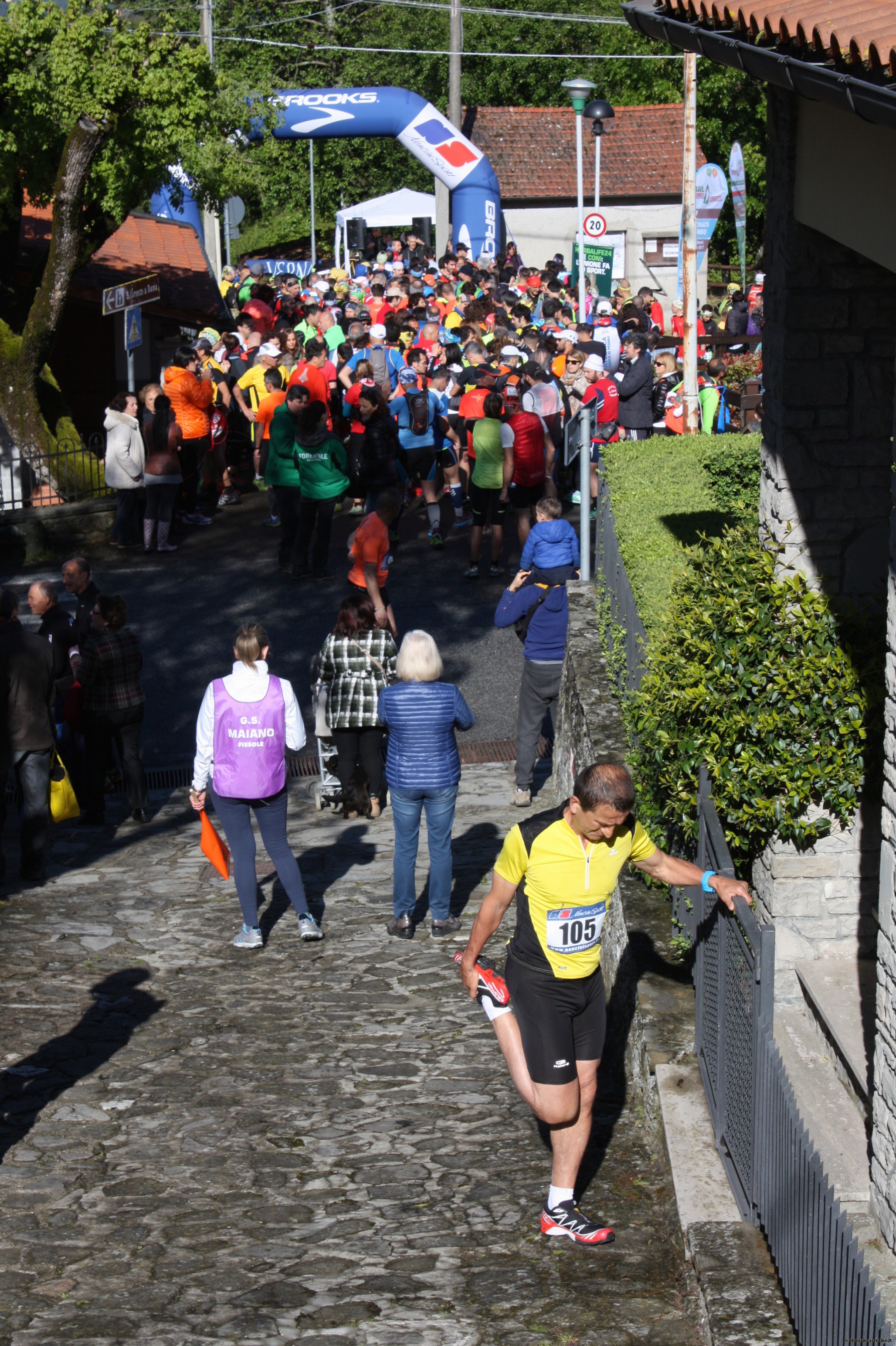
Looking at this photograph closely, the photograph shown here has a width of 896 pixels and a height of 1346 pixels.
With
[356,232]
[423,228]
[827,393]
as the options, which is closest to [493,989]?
[827,393]

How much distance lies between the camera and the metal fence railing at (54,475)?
1814cm

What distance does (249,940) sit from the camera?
8.23m

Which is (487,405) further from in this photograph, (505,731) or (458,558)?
(505,731)

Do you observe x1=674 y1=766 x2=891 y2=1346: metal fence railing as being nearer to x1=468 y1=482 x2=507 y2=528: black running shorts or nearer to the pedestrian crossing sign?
x1=468 y1=482 x2=507 y2=528: black running shorts

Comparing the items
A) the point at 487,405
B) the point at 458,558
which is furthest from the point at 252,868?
the point at 458,558

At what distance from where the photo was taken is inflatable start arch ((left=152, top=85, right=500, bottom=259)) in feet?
105

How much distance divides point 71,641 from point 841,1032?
655 centimetres

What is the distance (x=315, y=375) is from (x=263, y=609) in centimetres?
289

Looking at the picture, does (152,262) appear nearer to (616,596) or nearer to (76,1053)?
(616,596)

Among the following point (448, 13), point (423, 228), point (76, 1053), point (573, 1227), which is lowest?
point (76, 1053)

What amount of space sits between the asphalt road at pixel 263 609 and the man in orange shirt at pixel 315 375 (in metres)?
1.63

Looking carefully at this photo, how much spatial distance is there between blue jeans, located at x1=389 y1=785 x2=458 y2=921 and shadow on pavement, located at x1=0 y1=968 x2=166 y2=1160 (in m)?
1.42

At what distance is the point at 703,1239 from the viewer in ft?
14.8

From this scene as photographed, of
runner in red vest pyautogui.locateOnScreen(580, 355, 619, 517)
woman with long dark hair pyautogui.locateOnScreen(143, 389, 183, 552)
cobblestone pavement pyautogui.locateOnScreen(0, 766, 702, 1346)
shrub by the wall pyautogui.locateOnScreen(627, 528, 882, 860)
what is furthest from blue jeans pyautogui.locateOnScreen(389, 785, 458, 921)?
runner in red vest pyautogui.locateOnScreen(580, 355, 619, 517)
